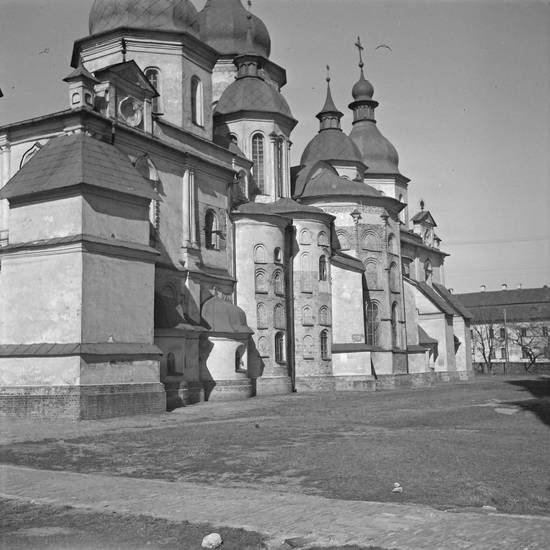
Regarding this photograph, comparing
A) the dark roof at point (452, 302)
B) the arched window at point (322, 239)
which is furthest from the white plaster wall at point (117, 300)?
the dark roof at point (452, 302)

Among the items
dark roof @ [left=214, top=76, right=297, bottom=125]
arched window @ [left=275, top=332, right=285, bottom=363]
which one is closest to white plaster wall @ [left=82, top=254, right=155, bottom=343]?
arched window @ [left=275, top=332, right=285, bottom=363]

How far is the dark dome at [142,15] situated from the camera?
33750 millimetres

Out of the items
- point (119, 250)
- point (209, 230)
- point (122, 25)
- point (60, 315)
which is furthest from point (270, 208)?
point (60, 315)

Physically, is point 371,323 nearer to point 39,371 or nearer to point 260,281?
point 260,281

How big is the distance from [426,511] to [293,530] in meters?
1.56

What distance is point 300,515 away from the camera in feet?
26.3

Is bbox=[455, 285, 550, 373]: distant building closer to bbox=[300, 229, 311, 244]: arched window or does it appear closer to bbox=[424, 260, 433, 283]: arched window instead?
bbox=[424, 260, 433, 283]: arched window

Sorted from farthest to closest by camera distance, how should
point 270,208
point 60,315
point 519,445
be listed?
point 270,208 < point 60,315 < point 519,445

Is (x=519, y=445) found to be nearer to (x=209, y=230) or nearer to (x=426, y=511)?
(x=426, y=511)

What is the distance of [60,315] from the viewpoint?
22562 mm

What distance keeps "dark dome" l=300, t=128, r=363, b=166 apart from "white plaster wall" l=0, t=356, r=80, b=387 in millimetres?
31376

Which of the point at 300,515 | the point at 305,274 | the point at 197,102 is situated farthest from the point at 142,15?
the point at 300,515

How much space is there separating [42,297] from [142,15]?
55.5 ft

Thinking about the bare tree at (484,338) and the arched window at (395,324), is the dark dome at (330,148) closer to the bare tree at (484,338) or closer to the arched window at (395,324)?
the arched window at (395,324)
